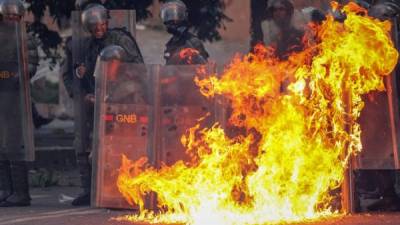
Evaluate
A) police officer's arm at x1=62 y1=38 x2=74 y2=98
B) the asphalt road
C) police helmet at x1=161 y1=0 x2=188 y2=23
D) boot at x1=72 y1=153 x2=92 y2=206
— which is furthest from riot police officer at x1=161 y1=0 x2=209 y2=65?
the asphalt road

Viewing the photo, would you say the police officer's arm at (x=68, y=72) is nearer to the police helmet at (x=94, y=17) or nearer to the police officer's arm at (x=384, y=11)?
the police helmet at (x=94, y=17)

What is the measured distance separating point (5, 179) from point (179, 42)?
99.1 inches

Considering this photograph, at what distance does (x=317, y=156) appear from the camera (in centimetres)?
830

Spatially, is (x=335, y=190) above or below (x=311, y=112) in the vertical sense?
below

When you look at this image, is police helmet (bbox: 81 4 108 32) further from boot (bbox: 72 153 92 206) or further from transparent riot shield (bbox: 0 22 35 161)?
boot (bbox: 72 153 92 206)

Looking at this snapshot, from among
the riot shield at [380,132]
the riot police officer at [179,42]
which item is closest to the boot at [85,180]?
the riot police officer at [179,42]

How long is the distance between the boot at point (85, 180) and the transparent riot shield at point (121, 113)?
114cm

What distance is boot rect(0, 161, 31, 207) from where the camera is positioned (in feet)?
33.6

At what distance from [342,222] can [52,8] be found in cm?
938

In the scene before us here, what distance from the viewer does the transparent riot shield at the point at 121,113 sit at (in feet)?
30.1

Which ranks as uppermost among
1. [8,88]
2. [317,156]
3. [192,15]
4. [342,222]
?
[192,15]

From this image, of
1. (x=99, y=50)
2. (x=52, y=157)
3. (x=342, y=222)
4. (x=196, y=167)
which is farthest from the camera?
(x=52, y=157)

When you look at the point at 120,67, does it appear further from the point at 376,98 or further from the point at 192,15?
the point at 192,15

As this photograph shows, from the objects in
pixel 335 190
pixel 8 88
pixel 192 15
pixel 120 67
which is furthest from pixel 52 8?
pixel 335 190
